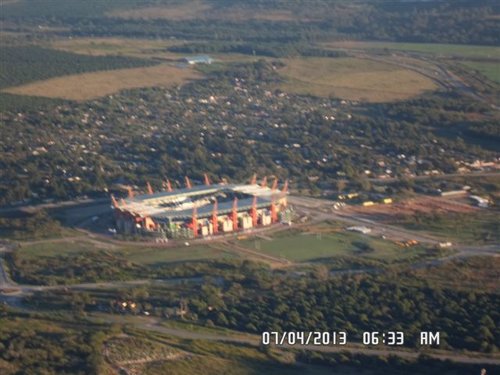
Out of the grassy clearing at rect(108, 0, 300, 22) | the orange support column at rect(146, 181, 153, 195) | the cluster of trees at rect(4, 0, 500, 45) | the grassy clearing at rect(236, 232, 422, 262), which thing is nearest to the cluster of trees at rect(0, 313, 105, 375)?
the grassy clearing at rect(236, 232, 422, 262)

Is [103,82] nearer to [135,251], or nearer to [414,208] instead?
[414,208]

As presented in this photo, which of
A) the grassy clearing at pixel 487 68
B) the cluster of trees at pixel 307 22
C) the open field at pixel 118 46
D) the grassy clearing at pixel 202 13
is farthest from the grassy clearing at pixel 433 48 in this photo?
the grassy clearing at pixel 202 13

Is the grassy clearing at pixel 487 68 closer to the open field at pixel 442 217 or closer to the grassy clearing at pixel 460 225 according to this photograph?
the open field at pixel 442 217

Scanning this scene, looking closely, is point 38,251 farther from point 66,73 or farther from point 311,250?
point 66,73

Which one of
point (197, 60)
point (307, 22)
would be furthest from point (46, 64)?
point (307, 22)

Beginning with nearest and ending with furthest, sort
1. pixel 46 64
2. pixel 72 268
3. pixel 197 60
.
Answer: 1. pixel 72 268
2. pixel 46 64
3. pixel 197 60

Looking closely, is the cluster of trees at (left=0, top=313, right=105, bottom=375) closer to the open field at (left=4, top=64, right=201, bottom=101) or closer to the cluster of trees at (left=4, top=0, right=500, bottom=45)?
the open field at (left=4, top=64, right=201, bottom=101)

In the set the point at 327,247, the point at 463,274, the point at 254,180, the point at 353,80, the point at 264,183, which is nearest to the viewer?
the point at 463,274
